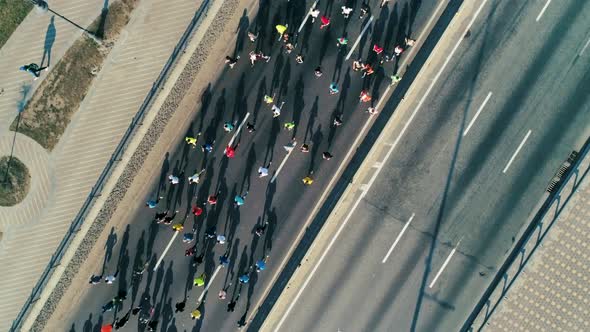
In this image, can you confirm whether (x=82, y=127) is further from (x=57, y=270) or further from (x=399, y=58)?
(x=399, y=58)

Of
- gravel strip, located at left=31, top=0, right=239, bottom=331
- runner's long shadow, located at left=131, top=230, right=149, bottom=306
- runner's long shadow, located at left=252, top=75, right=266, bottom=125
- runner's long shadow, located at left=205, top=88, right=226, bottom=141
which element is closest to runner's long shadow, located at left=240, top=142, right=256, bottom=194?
runner's long shadow, located at left=252, top=75, right=266, bottom=125

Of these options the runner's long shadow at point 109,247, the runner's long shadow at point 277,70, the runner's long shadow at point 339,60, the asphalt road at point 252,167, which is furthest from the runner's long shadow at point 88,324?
the runner's long shadow at point 339,60

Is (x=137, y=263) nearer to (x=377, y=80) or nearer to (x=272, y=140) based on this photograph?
(x=272, y=140)

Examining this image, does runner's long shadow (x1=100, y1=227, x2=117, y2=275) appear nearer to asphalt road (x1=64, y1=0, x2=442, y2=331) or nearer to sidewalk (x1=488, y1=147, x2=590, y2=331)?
asphalt road (x1=64, y1=0, x2=442, y2=331)

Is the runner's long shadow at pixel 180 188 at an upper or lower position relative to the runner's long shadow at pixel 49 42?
lower

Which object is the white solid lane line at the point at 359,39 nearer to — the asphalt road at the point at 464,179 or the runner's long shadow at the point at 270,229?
the asphalt road at the point at 464,179

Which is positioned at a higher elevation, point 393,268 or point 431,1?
point 431,1

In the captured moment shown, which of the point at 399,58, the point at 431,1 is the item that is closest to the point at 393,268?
the point at 399,58
